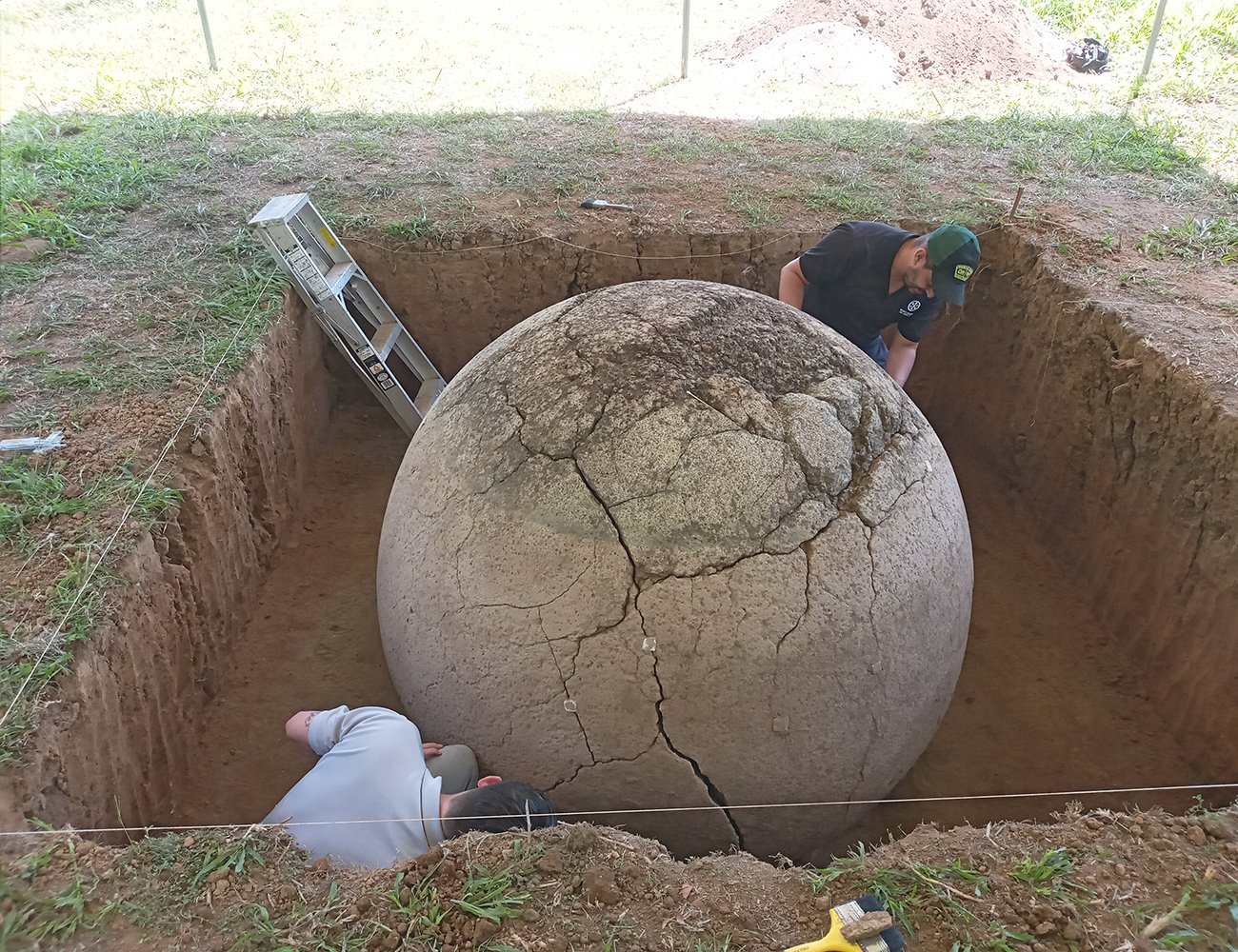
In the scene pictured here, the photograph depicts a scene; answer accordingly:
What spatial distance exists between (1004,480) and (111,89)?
739 centimetres

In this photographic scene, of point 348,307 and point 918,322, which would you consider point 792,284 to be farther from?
point 348,307

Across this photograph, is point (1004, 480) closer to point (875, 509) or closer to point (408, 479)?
point (875, 509)

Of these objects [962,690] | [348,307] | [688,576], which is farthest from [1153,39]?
[688,576]

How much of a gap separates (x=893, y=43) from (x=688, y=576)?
9.02 meters

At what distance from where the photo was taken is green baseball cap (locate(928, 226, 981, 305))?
133 inches

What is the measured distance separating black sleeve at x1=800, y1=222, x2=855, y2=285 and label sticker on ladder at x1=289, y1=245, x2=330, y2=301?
7.64ft

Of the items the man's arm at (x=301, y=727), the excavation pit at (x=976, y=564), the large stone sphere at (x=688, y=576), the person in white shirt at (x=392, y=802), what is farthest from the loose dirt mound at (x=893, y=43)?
the person in white shirt at (x=392, y=802)

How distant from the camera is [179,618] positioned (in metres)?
2.93

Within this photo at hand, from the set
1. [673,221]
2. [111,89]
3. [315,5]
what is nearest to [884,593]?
[673,221]

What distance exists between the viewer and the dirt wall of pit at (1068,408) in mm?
3139

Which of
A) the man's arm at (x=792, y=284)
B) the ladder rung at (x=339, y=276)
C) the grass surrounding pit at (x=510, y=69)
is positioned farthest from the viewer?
the grass surrounding pit at (x=510, y=69)

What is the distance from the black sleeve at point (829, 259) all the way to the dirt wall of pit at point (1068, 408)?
78 centimetres

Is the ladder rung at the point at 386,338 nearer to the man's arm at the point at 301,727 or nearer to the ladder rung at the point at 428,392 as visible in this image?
the ladder rung at the point at 428,392

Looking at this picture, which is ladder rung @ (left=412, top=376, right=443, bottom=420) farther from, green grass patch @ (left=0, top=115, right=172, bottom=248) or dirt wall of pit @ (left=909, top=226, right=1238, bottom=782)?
dirt wall of pit @ (left=909, top=226, right=1238, bottom=782)
